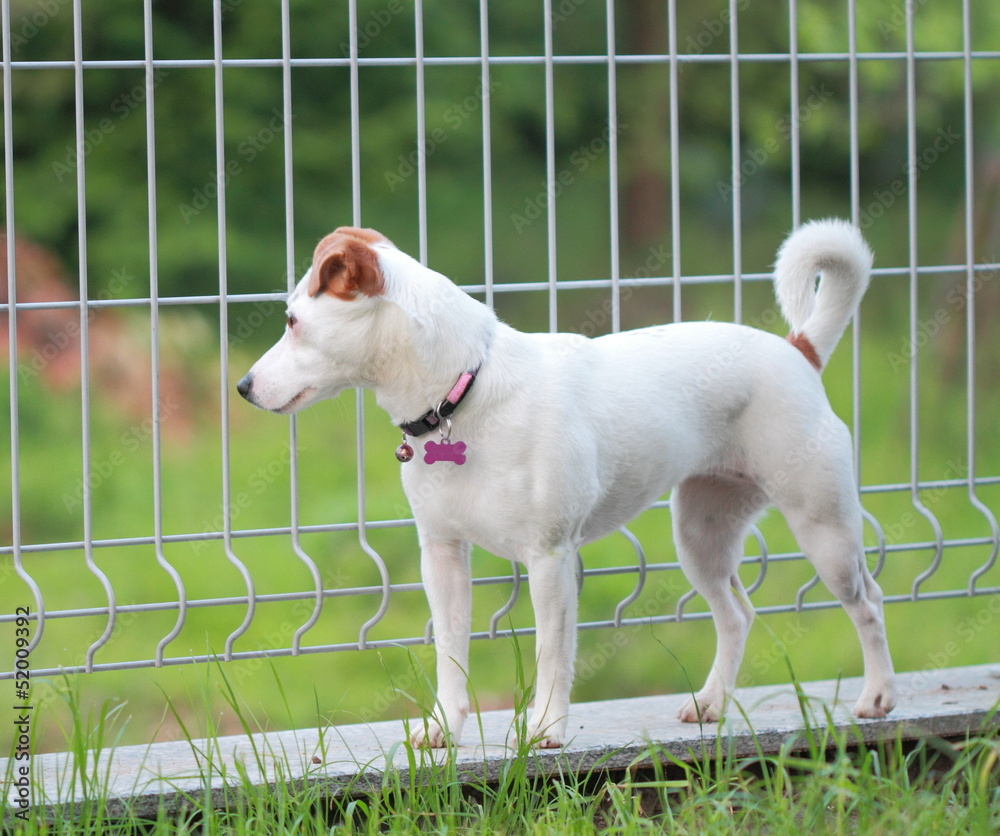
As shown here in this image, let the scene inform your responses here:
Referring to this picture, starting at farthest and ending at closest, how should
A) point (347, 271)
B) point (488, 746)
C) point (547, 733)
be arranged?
point (488, 746)
point (547, 733)
point (347, 271)

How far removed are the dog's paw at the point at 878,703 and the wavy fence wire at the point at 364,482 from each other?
1.27ft

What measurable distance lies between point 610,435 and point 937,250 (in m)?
7.79

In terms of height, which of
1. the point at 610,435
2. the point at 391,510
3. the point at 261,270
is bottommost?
the point at 391,510

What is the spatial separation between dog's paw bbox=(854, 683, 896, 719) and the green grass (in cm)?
23

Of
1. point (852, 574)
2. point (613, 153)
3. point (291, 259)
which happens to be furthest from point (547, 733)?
point (613, 153)

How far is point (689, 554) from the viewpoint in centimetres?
317

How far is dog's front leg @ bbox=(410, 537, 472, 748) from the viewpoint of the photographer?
2799 millimetres

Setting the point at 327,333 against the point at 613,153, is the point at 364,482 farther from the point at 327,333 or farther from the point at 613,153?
the point at 613,153

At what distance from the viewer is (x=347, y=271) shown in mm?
2504

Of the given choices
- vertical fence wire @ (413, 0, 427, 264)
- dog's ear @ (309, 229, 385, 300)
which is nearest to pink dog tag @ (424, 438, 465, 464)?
dog's ear @ (309, 229, 385, 300)

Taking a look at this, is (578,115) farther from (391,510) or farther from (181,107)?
(391,510)

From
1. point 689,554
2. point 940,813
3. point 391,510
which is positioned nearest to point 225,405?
point 689,554

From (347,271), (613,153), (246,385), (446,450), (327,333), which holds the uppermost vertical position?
(613,153)

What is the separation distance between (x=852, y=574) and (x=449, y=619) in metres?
1.00
